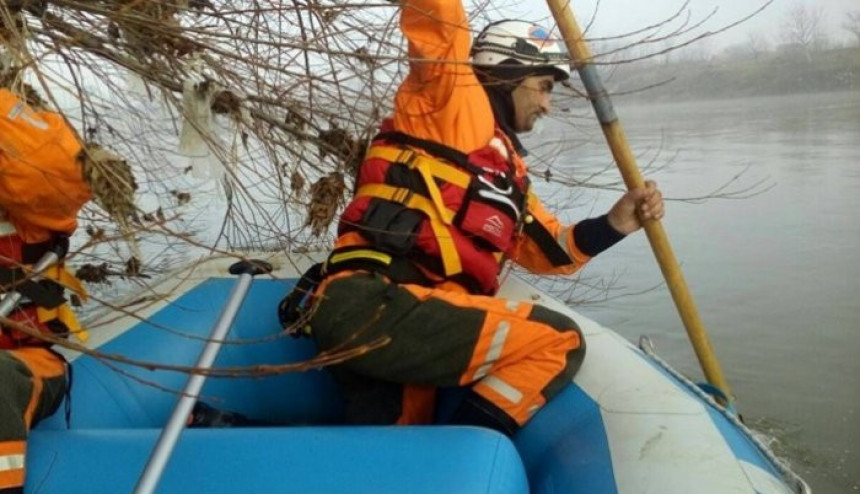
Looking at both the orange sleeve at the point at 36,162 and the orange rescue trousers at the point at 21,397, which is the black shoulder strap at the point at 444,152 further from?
the orange rescue trousers at the point at 21,397

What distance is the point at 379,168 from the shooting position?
6.48 feet

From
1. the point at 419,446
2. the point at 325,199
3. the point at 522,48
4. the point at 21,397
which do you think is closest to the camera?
the point at 419,446

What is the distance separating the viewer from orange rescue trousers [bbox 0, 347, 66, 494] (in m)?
1.46

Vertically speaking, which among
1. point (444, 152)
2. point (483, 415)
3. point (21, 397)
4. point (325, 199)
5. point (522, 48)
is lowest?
point (483, 415)

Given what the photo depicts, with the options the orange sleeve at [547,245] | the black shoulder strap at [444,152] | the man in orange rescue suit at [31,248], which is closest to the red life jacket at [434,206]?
the black shoulder strap at [444,152]

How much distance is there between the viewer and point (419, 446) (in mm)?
1465

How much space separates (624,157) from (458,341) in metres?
0.85

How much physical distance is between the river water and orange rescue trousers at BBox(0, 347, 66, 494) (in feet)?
6.23

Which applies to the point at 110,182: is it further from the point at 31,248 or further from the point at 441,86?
the point at 441,86

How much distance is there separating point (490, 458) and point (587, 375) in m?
0.59

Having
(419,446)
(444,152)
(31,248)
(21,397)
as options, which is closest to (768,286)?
(444,152)

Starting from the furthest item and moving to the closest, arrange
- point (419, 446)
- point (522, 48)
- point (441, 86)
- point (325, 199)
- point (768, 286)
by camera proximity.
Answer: point (768, 286)
point (325, 199)
point (522, 48)
point (441, 86)
point (419, 446)

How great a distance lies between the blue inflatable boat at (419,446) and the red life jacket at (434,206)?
34 cm

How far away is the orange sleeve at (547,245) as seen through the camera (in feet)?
7.76
